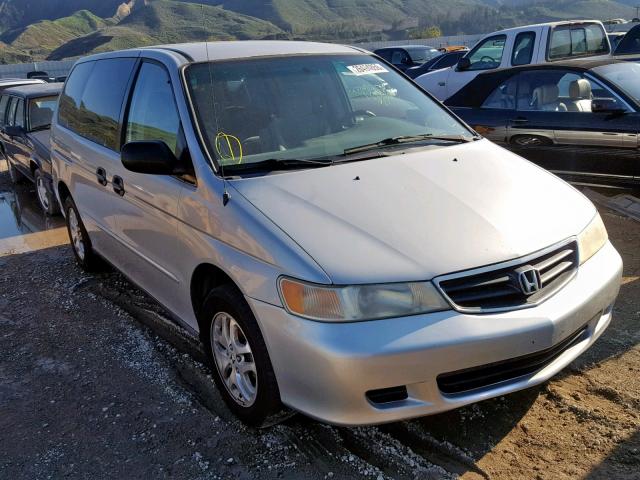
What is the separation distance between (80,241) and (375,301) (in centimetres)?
382

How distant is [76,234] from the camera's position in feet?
18.6

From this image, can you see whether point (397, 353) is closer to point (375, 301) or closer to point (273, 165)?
point (375, 301)

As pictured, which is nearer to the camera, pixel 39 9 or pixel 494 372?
pixel 494 372

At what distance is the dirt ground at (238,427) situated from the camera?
2807 millimetres

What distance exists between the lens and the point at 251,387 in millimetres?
3082

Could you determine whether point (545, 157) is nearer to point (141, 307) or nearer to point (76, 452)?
point (141, 307)

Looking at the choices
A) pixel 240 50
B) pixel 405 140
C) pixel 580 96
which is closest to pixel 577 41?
pixel 580 96

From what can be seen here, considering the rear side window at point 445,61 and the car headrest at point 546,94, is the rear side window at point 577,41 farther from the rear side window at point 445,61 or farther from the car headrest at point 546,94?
the rear side window at point 445,61

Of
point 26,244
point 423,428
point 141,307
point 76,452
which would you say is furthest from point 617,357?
point 26,244

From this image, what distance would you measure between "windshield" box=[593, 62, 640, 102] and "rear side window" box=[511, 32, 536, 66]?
3287 mm

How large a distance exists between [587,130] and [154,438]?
5133mm

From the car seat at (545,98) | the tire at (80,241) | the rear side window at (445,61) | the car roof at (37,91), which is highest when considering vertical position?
the car seat at (545,98)

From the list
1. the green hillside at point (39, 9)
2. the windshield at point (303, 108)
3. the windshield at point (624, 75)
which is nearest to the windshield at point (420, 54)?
the windshield at point (624, 75)

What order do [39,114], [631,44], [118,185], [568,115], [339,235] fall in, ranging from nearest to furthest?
[339,235], [118,185], [568,115], [39,114], [631,44]
